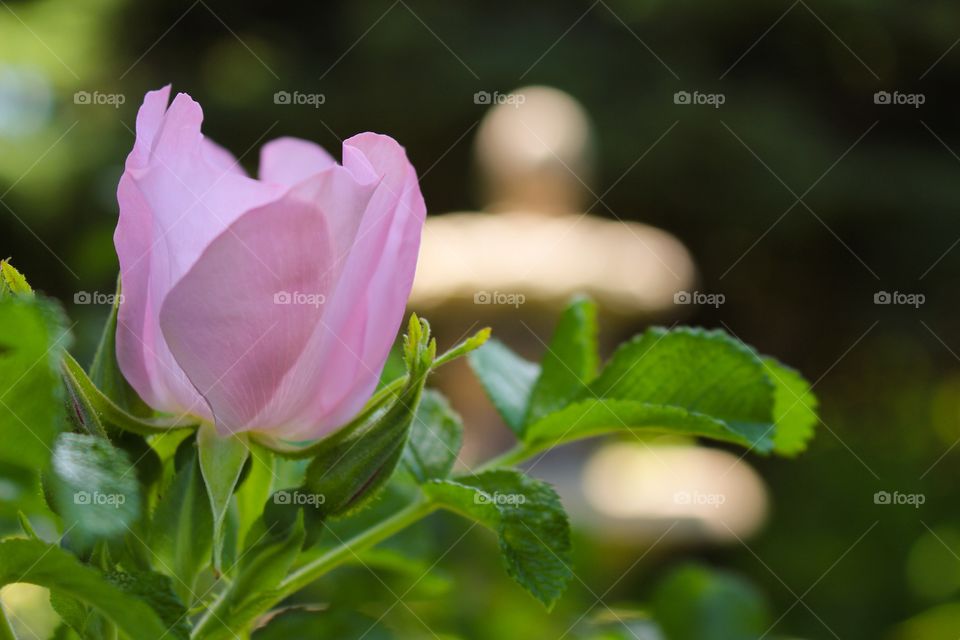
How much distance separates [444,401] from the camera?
1.67 feet

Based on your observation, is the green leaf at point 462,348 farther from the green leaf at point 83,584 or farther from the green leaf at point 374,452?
the green leaf at point 83,584

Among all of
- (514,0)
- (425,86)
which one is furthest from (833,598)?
(514,0)

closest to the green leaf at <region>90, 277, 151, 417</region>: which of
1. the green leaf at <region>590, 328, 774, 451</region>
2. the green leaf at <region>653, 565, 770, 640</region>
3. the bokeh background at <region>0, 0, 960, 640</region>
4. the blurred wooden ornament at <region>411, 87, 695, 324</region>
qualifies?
the green leaf at <region>590, 328, 774, 451</region>

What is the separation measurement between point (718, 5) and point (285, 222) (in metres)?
5.95

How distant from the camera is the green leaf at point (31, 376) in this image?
0.82 feet

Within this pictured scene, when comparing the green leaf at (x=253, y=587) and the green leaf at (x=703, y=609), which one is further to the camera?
the green leaf at (x=703, y=609)

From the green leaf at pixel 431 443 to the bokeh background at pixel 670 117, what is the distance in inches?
159

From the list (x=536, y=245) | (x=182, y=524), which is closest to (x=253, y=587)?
(x=182, y=524)

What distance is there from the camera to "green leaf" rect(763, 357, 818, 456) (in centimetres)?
51

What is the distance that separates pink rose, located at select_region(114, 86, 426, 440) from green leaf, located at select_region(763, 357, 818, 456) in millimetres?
234

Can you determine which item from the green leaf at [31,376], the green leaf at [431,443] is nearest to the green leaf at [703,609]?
the green leaf at [431,443]

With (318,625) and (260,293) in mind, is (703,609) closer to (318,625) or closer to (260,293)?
(318,625)

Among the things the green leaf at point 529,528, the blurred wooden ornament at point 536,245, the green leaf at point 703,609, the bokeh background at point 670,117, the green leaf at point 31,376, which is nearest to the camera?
the green leaf at point 31,376

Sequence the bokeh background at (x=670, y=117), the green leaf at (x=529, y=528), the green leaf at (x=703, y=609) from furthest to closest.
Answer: the bokeh background at (x=670, y=117) < the green leaf at (x=703, y=609) < the green leaf at (x=529, y=528)
